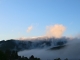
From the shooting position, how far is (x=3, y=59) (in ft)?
457

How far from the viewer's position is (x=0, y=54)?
140m

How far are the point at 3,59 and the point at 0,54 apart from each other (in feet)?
13.6
